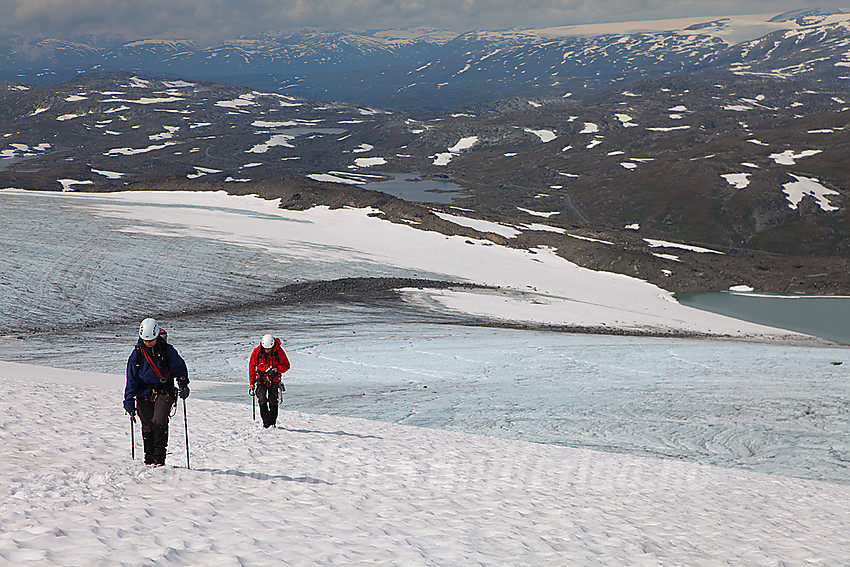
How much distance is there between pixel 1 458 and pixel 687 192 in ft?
549

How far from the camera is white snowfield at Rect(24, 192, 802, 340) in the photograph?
47.4 m

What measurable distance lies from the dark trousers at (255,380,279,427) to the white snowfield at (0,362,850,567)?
14.1 inches

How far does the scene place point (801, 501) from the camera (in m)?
15.8

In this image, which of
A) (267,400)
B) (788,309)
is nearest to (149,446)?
(267,400)

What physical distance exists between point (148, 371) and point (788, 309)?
69007mm

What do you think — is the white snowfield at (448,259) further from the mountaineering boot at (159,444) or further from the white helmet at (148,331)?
the white helmet at (148,331)

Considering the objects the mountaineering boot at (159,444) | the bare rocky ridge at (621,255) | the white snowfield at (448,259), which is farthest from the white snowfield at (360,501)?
the bare rocky ridge at (621,255)

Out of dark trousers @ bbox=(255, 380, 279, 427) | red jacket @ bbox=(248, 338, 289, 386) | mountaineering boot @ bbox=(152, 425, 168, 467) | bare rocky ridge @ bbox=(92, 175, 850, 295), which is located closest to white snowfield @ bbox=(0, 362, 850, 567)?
mountaineering boot @ bbox=(152, 425, 168, 467)

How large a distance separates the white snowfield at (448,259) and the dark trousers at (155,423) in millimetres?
31452

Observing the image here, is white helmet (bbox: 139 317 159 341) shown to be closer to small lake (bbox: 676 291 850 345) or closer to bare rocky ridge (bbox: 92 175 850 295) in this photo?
small lake (bbox: 676 291 850 345)

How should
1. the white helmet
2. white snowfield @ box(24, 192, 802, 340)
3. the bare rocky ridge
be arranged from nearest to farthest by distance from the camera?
1. the white helmet
2. white snowfield @ box(24, 192, 802, 340)
3. the bare rocky ridge

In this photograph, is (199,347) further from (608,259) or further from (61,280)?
(608,259)

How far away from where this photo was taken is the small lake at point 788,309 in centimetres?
5934

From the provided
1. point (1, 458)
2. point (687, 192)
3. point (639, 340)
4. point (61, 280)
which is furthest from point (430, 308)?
point (687, 192)
